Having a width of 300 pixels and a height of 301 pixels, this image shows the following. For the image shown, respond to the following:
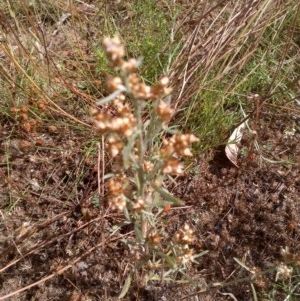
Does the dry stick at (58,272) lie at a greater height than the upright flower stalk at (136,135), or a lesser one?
lesser

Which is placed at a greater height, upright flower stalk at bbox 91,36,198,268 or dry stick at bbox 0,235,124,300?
upright flower stalk at bbox 91,36,198,268

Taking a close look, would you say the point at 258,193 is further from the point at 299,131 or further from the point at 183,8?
the point at 183,8

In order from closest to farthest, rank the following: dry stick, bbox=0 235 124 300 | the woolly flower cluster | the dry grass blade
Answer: the woolly flower cluster, dry stick, bbox=0 235 124 300, the dry grass blade

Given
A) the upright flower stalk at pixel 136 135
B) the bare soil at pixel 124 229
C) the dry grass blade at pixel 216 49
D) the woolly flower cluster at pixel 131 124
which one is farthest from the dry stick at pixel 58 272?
the dry grass blade at pixel 216 49

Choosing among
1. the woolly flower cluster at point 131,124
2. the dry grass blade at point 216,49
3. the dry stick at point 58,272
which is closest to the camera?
the woolly flower cluster at point 131,124

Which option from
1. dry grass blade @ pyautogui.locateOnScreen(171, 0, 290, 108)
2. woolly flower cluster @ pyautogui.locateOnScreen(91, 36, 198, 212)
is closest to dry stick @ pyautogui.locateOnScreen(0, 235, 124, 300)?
woolly flower cluster @ pyautogui.locateOnScreen(91, 36, 198, 212)

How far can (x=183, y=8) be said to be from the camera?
2.50 meters

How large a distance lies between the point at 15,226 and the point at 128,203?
785 millimetres

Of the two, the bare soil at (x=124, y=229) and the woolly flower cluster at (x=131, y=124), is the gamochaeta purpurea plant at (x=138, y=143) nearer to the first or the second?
the woolly flower cluster at (x=131, y=124)

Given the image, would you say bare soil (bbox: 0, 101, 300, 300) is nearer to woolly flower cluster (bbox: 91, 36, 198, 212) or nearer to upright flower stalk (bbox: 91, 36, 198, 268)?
upright flower stalk (bbox: 91, 36, 198, 268)

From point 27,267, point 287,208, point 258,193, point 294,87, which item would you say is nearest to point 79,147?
point 27,267

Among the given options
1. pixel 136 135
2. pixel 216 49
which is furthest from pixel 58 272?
pixel 216 49

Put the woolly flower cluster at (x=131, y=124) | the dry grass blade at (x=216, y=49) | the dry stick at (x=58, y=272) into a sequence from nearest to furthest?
1. the woolly flower cluster at (x=131, y=124)
2. the dry stick at (x=58, y=272)
3. the dry grass blade at (x=216, y=49)

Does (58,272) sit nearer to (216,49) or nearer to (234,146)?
(234,146)
